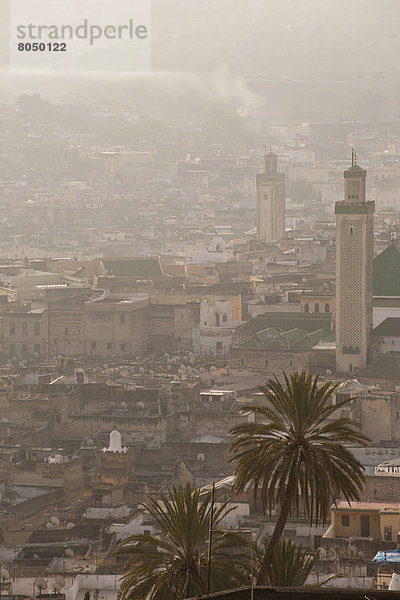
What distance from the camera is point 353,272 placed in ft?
92.8

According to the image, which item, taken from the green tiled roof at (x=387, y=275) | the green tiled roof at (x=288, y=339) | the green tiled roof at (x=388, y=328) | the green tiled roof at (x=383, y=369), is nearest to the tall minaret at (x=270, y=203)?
the green tiled roof at (x=387, y=275)

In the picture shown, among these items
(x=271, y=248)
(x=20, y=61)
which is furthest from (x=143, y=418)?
(x=20, y=61)

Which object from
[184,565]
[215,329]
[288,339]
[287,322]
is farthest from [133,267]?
[184,565]

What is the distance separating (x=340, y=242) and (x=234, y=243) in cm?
2163

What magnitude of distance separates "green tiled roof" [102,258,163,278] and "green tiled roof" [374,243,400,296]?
10.0 meters

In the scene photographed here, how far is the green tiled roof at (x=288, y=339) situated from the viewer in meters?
29.1

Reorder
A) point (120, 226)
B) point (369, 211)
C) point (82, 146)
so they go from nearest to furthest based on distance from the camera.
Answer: point (369, 211) < point (120, 226) < point (82, 146)

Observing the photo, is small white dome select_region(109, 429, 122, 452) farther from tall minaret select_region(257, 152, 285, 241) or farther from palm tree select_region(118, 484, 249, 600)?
tall minaret select_region(257, 152, 285, 241)

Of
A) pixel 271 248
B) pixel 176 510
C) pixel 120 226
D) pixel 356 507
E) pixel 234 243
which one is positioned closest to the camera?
pixel 176 510

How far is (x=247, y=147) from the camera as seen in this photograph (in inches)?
3637

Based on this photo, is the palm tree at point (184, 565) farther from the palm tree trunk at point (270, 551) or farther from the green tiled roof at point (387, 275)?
the green tiled roof at point (387, 275)

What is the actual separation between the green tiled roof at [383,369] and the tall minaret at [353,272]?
100 cm

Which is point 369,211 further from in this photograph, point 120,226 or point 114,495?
point 120,226

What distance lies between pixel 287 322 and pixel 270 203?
21.1 meters
